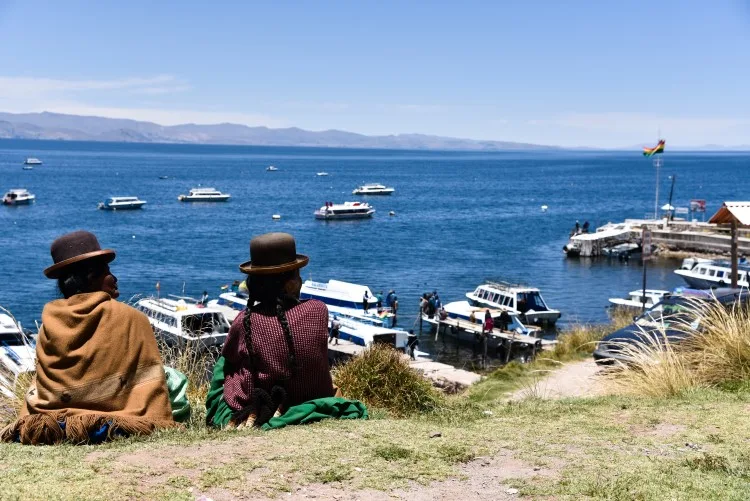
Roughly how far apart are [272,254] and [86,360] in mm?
1315

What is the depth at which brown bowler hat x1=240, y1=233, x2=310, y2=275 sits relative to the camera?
555 centimetres

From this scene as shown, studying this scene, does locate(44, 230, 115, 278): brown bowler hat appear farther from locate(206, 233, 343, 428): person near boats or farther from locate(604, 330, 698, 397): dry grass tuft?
locate(604, 330, 698, 397): dry grass tuft

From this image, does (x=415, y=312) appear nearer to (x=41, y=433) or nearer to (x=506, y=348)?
(x=506, y=348)

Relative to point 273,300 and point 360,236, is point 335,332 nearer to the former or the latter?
point 273,300

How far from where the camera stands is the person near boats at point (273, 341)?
5.62m

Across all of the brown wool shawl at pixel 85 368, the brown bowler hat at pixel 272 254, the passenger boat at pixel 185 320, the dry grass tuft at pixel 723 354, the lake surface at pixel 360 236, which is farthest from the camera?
the lake surface at pixel 360 236

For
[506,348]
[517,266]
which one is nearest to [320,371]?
[506,348]

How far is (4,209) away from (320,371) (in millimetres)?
91780

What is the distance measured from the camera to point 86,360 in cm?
525

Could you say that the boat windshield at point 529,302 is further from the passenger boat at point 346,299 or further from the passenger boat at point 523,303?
the passenger boat at point 346,299

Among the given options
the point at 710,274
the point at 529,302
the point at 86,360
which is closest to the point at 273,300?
the point at 86,360

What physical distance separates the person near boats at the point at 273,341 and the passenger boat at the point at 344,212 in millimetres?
76524

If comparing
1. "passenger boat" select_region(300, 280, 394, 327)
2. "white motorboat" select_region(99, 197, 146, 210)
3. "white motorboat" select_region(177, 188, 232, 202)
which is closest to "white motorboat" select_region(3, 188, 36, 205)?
"white motorboat" select_region(99, 197, 146, 210)

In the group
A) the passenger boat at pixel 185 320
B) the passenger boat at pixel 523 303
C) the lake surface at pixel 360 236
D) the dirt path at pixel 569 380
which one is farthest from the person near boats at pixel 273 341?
the lake surface at pixel 360 236
